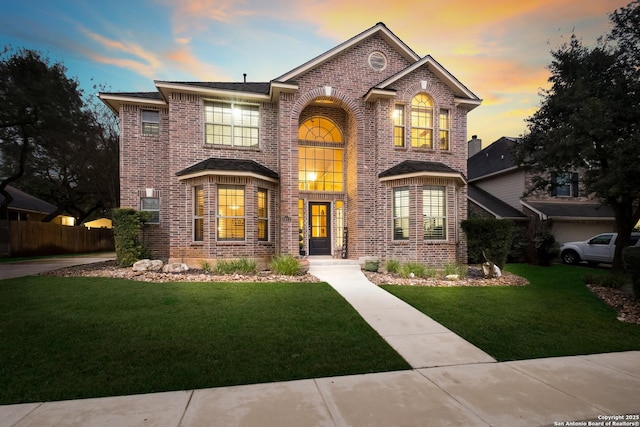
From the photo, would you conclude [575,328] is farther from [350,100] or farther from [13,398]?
[350,100]

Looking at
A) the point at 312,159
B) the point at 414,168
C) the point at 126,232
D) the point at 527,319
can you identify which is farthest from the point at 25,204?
the point at 527,319

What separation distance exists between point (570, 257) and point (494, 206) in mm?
4360

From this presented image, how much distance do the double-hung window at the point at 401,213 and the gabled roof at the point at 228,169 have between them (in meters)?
4.87

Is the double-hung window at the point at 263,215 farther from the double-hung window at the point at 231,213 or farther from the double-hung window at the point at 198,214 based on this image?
the double-hung window at the point at 198,214

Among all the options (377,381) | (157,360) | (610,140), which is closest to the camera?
(377,381)

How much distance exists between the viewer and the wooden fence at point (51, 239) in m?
17.0

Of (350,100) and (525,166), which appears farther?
(525,166)

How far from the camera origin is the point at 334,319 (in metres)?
5.77

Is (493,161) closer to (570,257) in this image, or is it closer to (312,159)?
(570,257)

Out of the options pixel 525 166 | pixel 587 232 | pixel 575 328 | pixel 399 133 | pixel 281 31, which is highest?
pixel 281 31

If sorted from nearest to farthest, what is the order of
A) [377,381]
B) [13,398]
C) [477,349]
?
[13,398]
[377,381]
[477,349]

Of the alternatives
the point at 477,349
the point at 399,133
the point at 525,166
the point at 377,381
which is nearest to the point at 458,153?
the point at 399,133

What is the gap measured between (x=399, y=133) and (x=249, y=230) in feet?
23.9

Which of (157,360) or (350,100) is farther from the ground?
(350,100)
